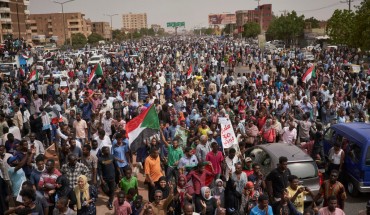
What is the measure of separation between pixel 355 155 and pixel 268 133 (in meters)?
2.56

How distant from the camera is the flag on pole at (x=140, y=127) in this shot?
838 centimetres

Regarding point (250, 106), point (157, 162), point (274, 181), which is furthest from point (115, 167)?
point (250, 106)

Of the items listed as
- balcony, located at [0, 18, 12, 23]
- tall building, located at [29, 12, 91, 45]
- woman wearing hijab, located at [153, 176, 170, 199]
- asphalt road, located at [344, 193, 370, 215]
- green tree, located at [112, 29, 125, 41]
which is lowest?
asphalt road, located at [344, 193, 370, 215]

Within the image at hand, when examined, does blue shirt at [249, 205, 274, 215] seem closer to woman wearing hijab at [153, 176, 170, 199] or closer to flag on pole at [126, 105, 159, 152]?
woman wearing hijab at [153, 176, 170, 199]

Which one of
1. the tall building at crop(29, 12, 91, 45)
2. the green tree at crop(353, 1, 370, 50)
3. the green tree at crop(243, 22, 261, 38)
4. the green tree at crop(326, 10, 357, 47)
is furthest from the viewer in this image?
the tall building at crop(29, 12, 91, 45)

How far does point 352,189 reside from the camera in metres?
8.48

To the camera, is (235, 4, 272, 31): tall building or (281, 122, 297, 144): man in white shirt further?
(235, 4, 272, 31): tall building

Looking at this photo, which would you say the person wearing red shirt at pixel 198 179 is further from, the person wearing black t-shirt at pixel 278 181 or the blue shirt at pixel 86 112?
the blue shirt at pixel 86 112

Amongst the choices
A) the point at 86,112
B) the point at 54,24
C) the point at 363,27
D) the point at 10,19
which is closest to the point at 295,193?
Result: the point at 86,112

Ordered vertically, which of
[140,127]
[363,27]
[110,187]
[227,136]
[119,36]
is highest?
[119,36]

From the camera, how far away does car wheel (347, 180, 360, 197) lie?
8.37m

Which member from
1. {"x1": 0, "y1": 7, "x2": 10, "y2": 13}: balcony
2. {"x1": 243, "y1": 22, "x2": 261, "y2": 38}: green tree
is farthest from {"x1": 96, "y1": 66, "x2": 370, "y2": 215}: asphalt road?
{"x1": 0, "y1": 7, "x2": 10, "y2": 13}: balcony

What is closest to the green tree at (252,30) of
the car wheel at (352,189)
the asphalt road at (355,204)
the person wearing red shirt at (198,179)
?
the car wheel at (352,189)

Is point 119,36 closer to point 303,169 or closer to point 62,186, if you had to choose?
point 303,169
